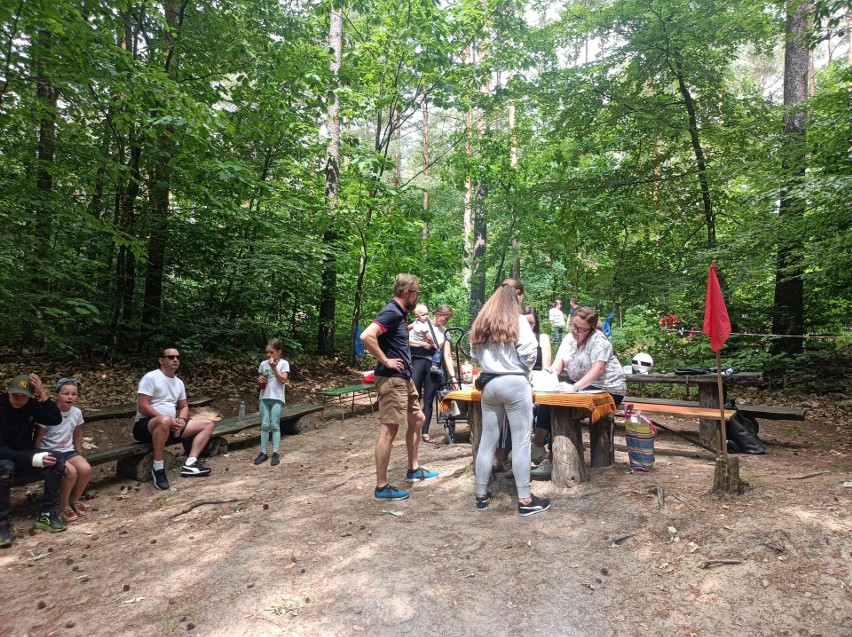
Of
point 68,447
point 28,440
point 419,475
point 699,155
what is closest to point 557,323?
point 699,155

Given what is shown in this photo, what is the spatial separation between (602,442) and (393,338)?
238cm

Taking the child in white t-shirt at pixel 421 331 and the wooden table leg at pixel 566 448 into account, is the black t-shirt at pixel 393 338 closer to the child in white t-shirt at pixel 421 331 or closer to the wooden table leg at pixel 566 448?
the wooden table leg at pixel 566 448

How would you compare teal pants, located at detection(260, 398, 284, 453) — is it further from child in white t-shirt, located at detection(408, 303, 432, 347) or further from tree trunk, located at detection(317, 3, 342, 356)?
tree trunk, located at detection(317, 3, 342, 356)

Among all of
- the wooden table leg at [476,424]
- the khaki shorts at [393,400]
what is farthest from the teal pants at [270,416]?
the wooden table leg at [476,424]

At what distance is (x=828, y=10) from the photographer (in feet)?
21.9

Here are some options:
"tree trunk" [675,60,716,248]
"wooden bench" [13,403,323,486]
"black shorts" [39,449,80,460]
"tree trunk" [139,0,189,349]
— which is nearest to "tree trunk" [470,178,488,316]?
"tree trunk" [675,60,716,248]

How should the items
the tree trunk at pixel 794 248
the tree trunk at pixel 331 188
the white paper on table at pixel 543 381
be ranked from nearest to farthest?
the white paper on table at pixel 543 381, the tree trunk at pixel 794 248, the tree trunk at pixel 331 188

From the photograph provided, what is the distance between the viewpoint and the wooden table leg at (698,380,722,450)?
605 centimetres

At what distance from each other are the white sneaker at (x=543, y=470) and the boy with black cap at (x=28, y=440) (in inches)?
163

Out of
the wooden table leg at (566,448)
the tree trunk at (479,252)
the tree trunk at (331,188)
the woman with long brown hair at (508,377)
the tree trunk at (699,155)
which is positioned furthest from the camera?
the tree trunk at (479,252)

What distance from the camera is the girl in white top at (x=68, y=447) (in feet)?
14.0

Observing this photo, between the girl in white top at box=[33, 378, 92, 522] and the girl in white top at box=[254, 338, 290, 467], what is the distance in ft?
6.11

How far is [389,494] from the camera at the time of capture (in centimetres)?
446

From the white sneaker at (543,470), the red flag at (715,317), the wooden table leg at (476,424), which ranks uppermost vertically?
the red flag at (715,317)
